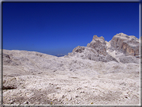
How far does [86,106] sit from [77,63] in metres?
18.6

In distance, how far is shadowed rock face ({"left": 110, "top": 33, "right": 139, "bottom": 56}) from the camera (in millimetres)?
45481

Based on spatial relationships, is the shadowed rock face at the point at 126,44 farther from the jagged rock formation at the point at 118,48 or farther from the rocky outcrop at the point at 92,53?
the rocky outcrop at the point at 92,53

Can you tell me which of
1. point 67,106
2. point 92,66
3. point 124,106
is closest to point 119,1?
point 124,106

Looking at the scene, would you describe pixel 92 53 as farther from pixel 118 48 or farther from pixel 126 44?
pixel 118 48

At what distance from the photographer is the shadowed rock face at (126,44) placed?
45481mm

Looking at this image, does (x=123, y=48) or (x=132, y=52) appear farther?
(x=123, y=48)

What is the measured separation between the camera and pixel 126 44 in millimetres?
48531

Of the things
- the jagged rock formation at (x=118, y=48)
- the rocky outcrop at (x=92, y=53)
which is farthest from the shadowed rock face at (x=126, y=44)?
the rocky outcrop at (x=92, y=53)

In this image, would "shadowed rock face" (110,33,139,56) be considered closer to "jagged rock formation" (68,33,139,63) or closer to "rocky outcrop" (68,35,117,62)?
"jagged rock formation" (68,33,139,63)

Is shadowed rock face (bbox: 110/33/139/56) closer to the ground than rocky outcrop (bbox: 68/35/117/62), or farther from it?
farther from it

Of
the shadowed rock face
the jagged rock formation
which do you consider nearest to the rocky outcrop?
the jagged rock formation

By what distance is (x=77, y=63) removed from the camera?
74.4 feet

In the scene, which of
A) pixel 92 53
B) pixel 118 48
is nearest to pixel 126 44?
pixel 118 48

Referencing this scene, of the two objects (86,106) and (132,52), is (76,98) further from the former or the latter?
(132,52)
